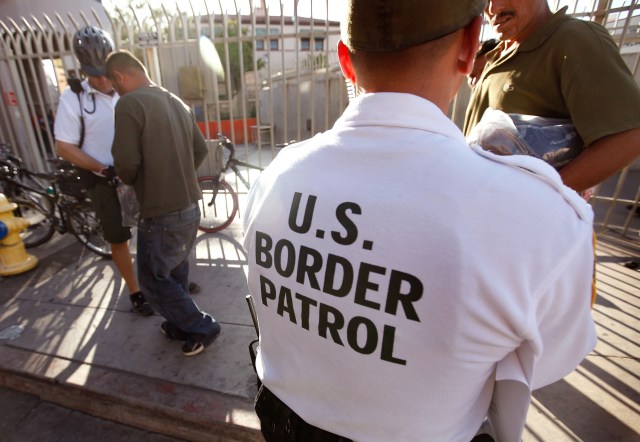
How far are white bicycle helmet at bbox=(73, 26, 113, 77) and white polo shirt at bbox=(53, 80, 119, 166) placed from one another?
16 cm

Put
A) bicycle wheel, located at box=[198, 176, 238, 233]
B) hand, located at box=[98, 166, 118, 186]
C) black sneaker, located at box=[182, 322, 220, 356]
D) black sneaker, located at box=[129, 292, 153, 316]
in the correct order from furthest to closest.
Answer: bicycle wheel, located at box=[198, 176, 238, 233]
black sneaker, located at box=[129, 292, 153, 316]
hand, located at box=[98, 166, 118, 186]
black sneaker, located at box=[182, 322, 220, 356]

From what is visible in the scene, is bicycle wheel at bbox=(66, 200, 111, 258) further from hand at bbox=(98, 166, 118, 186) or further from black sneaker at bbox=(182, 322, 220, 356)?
black sneaker at bbox=(182, 322, 220, 356)

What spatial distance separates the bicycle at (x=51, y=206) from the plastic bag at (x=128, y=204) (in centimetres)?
142

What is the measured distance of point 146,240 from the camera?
8.11 feet

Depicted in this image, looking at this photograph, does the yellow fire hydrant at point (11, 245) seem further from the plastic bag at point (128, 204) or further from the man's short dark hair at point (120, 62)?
the man's short dark hair at point (120, 62)

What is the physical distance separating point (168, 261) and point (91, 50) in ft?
5.84

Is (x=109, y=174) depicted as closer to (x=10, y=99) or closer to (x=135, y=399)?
(x=135, y=399)

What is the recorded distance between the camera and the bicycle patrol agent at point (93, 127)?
9.14ft

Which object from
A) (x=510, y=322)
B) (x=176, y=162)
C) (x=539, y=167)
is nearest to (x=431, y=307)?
(x=510, y=322)

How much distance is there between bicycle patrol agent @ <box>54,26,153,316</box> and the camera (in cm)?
279

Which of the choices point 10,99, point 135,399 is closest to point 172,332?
point 135,399

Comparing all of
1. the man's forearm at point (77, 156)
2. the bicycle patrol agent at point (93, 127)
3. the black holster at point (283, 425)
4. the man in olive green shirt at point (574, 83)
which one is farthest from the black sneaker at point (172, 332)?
the man in olive green shirt at point (574, 83)

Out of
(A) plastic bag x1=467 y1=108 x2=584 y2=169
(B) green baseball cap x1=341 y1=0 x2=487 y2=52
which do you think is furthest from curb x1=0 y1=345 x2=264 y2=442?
(B) green baseball cap x1=341 y1=0 x2=487 y2=52

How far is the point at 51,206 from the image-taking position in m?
4.62
